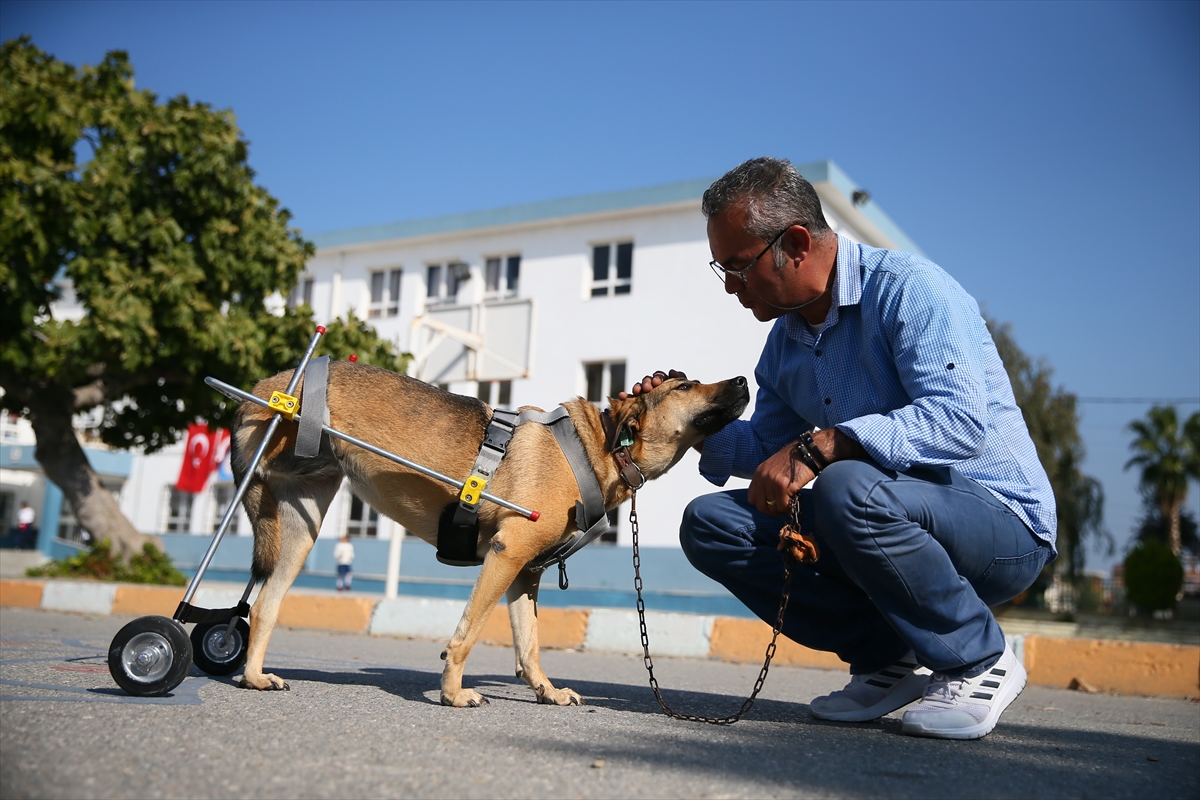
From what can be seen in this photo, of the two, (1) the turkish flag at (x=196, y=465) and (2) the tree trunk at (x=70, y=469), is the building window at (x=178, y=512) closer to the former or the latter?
(1) the turkish flag at (x=196, y=465)

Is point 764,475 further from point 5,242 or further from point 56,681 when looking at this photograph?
point 5,242

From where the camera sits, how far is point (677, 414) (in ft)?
13.8

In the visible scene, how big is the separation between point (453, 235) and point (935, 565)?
25125 millimetres

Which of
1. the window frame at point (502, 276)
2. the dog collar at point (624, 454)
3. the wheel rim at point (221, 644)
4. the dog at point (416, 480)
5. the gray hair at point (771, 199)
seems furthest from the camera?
the window frame at point (502, 276)

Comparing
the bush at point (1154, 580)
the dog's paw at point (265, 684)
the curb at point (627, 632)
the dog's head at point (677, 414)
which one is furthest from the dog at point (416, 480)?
the bush at point (1154, 580)

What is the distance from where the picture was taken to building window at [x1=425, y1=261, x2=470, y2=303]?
1061 inches

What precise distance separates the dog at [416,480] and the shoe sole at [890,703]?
990 mm

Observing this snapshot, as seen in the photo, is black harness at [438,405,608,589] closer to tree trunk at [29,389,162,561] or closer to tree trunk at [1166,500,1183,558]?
tree trunk at [29,389,162,561]

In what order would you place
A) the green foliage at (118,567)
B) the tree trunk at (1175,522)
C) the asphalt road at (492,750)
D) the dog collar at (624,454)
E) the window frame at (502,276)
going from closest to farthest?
the asphalt road at (492,750) < the dog collar at (624,454) < the green foliage at (118,567) < the window frame at (502,276) < the tree trunk at (1175,522)

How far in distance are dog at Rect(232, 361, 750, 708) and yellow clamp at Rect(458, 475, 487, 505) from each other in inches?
5.4

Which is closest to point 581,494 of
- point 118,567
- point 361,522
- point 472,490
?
point 472,490

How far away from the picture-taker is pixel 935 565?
286 cm

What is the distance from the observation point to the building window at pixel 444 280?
88.4 feet

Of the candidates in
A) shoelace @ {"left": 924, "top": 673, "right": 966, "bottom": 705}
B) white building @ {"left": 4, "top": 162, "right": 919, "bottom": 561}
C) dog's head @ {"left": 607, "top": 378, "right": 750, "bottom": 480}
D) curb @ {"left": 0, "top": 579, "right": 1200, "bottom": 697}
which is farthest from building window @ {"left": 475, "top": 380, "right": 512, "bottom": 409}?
shoelace @ {"left": 924, "top": 673, "right": 966, "bottom": 705}
